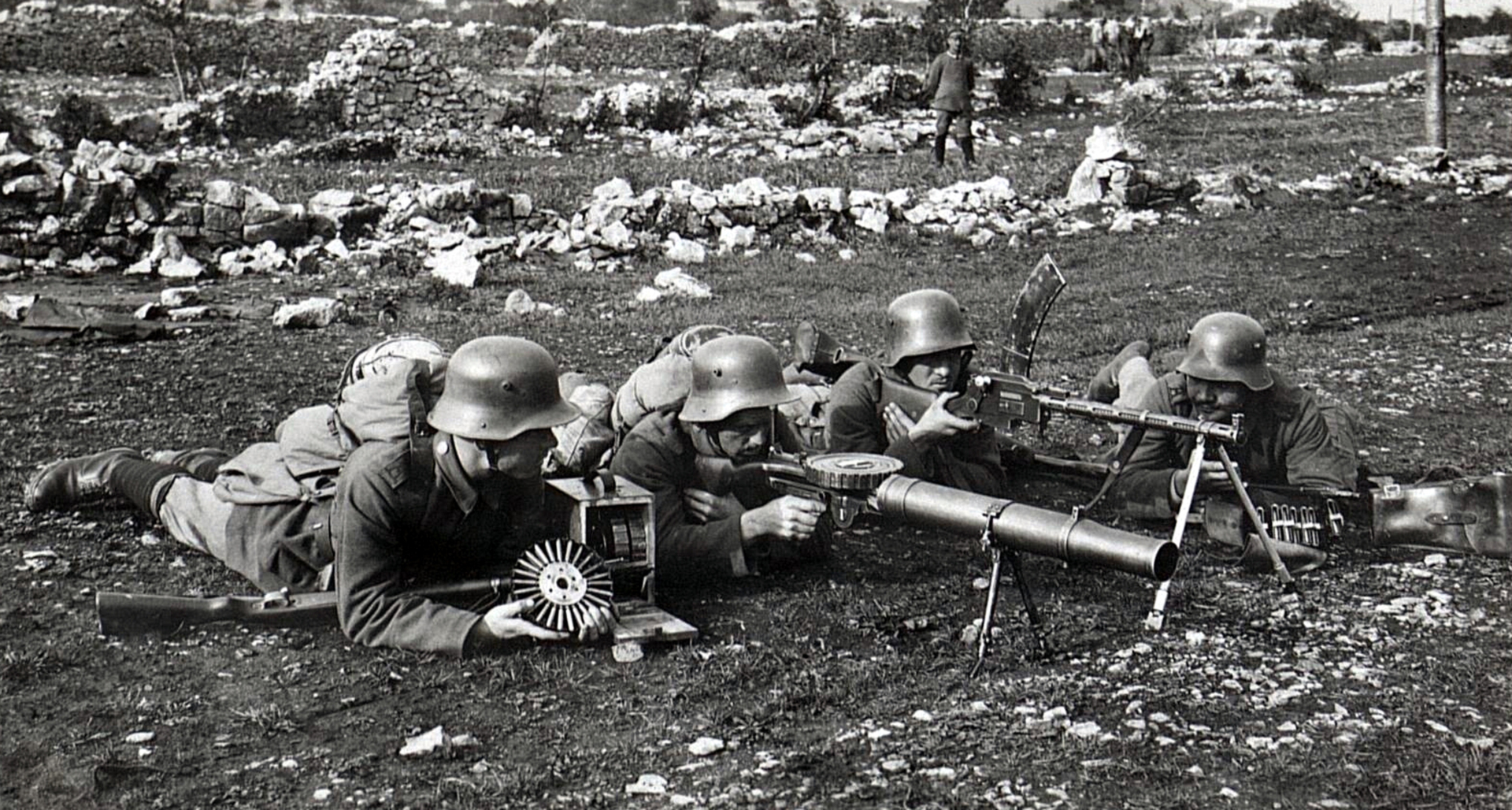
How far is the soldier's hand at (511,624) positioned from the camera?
5.00m

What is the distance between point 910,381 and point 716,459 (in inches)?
50.2

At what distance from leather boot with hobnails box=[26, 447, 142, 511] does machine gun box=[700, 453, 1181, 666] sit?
3190 millimetres

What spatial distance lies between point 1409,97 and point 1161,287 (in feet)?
62.3

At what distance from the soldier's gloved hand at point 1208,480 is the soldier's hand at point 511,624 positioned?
3225 mm

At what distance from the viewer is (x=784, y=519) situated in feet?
18.8

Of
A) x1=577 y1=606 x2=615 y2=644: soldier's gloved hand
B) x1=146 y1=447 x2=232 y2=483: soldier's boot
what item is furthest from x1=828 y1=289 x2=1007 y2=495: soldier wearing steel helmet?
x1=146 y1=447 x2=232 y2=483: soldier's boot

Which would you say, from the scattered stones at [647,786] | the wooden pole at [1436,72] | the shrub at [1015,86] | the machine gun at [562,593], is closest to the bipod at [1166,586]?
the machine gun at [562,593]

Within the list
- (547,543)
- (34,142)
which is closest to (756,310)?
(547,543)

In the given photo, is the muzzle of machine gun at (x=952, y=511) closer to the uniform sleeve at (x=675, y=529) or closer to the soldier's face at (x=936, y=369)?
the uniform sleeve at (x=675, y=529)

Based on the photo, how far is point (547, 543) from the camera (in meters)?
5.13

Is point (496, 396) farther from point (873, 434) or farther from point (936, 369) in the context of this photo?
point (936, 369)

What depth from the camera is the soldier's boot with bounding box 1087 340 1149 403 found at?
7.82 meters

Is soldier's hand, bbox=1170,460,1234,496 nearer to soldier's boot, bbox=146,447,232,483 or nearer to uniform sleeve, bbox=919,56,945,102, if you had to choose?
soldier's boot, bbox=146,447,232,483

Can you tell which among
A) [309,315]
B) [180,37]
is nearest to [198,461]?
[309,315]
